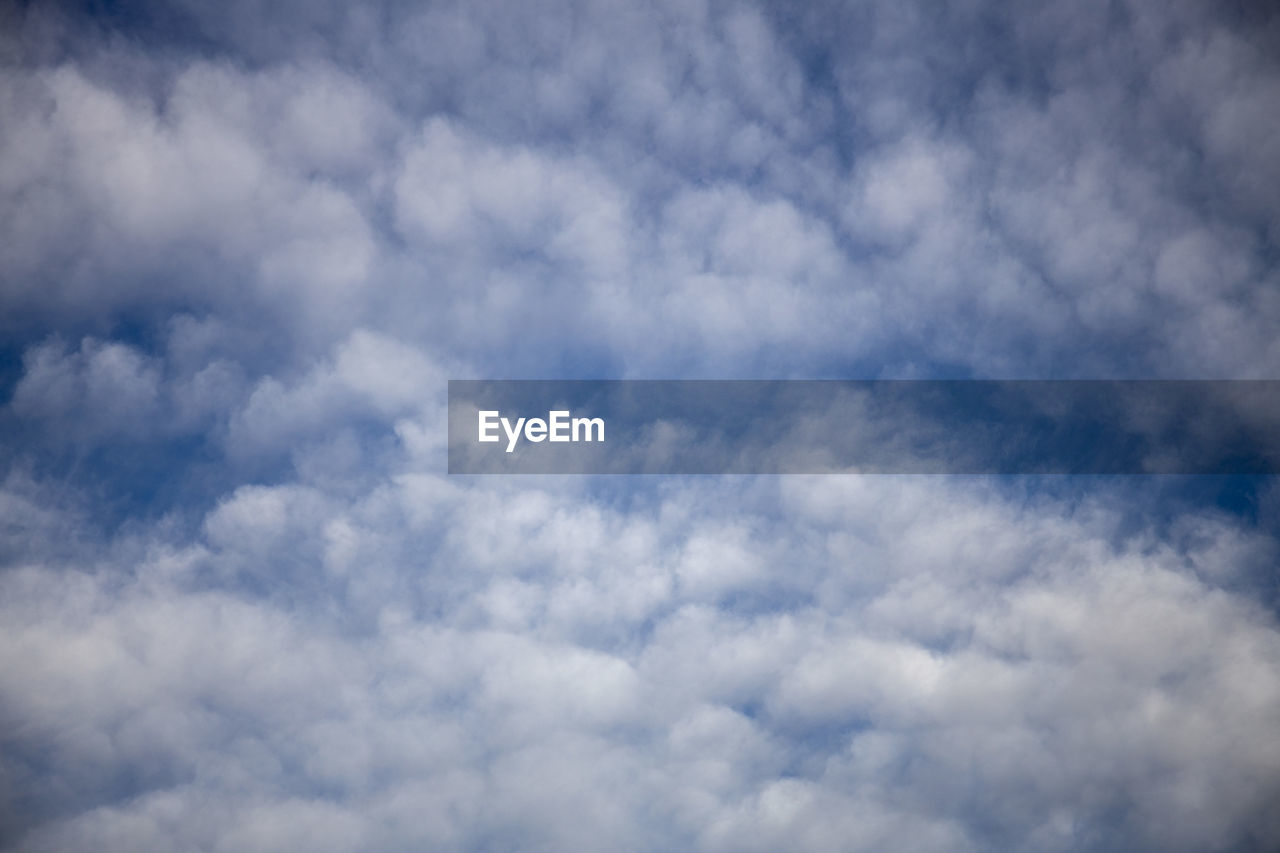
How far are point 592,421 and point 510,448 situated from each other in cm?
722

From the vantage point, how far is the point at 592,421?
83.2 m

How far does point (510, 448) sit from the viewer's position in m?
80.8
